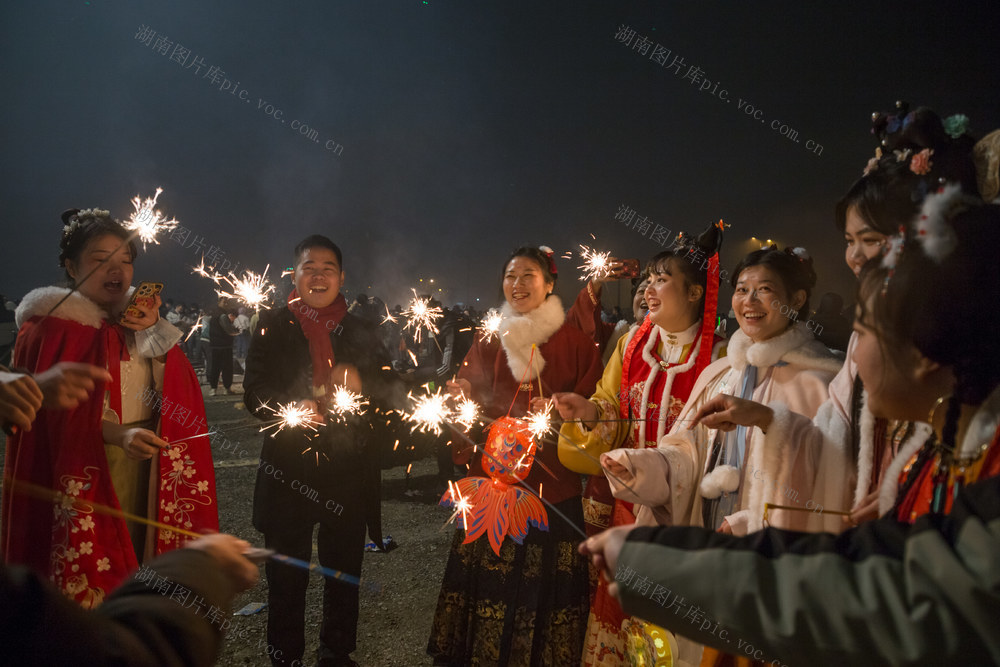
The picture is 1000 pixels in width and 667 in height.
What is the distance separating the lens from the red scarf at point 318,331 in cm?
346

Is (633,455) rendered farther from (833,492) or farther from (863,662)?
(863,662)

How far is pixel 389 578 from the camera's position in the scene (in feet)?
15.3

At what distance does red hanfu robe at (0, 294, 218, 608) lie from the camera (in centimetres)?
251

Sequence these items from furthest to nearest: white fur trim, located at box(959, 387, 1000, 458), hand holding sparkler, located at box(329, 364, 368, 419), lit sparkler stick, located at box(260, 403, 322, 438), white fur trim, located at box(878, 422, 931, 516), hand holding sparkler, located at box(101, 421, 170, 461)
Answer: hand holding sparkler, located at box(329, 364, 368, 419), lit sparkler stick, located at box(260, 403, 322, 438), hand holding sparkler, located at box(101, 421, 170, 461), white fur trim, located at box(878, 422, 931, 516), white fur trim, located at box(959, 387, 1000, 458)

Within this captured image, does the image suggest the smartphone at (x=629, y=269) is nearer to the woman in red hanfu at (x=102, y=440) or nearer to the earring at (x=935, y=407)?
the earring at (x=935, y=407)

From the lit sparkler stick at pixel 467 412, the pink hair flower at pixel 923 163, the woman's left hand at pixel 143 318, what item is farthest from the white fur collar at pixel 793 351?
the woman's left hand at pixel 143 318

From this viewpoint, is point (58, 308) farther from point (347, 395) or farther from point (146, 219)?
point (347, 395)

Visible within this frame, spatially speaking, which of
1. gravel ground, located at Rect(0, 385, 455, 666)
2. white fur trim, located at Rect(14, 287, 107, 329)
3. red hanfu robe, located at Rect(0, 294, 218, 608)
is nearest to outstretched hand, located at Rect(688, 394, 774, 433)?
gravel ground, located at Rect(0, 385, 455, 666)

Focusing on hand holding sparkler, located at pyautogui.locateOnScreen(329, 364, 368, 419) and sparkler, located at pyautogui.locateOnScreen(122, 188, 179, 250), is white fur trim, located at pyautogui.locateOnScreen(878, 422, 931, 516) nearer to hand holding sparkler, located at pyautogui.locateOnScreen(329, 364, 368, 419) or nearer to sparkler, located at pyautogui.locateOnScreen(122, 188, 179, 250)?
hand holding sparkler, located at pyautogui.locateOnScreen(329, 364, 368, 419)

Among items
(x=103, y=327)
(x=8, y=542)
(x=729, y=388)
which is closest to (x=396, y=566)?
(x=8, y=542)

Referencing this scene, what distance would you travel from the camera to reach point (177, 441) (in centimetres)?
297

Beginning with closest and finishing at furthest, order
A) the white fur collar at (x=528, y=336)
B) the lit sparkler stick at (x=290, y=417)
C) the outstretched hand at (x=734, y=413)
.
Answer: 1. the outstretched hand at (x=734, y=413)
2. the lit sparkler stick at (x=290, y=417)
3. the white fur collar at (x=528, y=336)

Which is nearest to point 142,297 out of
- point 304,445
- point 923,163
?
point 304,445

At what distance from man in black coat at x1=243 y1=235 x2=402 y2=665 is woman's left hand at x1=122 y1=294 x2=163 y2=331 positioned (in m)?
0.62
